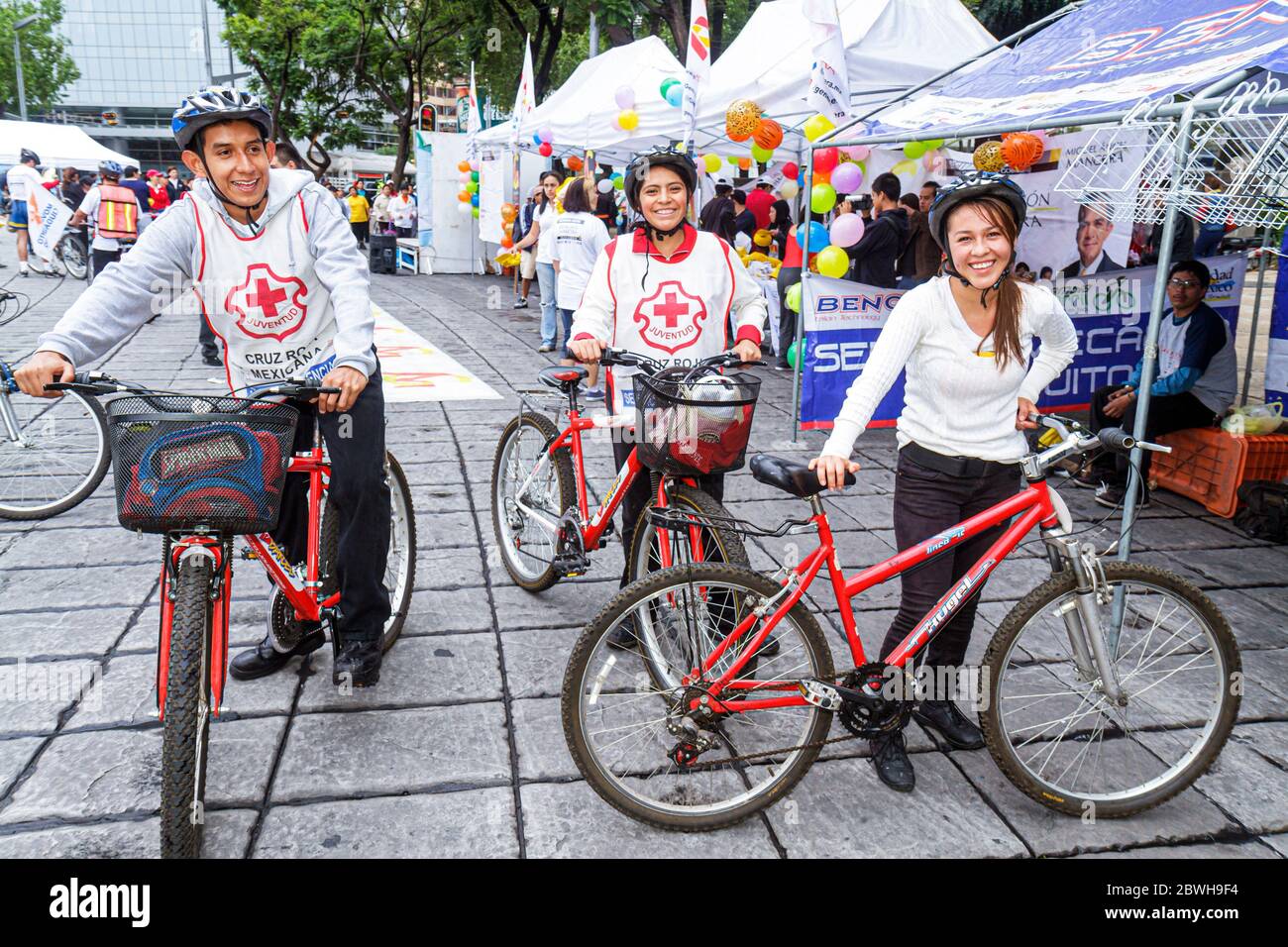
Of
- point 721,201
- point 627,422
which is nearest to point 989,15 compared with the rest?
point 721,201

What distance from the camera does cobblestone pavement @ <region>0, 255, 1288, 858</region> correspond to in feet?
8.80

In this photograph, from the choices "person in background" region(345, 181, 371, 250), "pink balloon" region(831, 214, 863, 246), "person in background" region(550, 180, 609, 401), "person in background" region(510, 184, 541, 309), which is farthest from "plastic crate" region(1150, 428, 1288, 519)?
"person in background" region(345, 181, 371, 250)

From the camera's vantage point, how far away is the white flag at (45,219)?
52.6 ft

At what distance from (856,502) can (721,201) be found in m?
6.96

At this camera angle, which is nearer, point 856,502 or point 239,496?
point 239,496

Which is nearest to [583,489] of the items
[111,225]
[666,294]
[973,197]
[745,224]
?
[666,294]

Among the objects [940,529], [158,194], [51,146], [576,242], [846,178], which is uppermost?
[51,146]

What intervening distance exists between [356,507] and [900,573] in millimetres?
1687

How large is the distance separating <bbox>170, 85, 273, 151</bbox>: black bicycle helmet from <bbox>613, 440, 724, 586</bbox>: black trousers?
1639 millimetres

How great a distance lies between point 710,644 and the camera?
2.74 m

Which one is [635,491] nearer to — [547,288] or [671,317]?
[671,317]

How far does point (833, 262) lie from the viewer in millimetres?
7418
